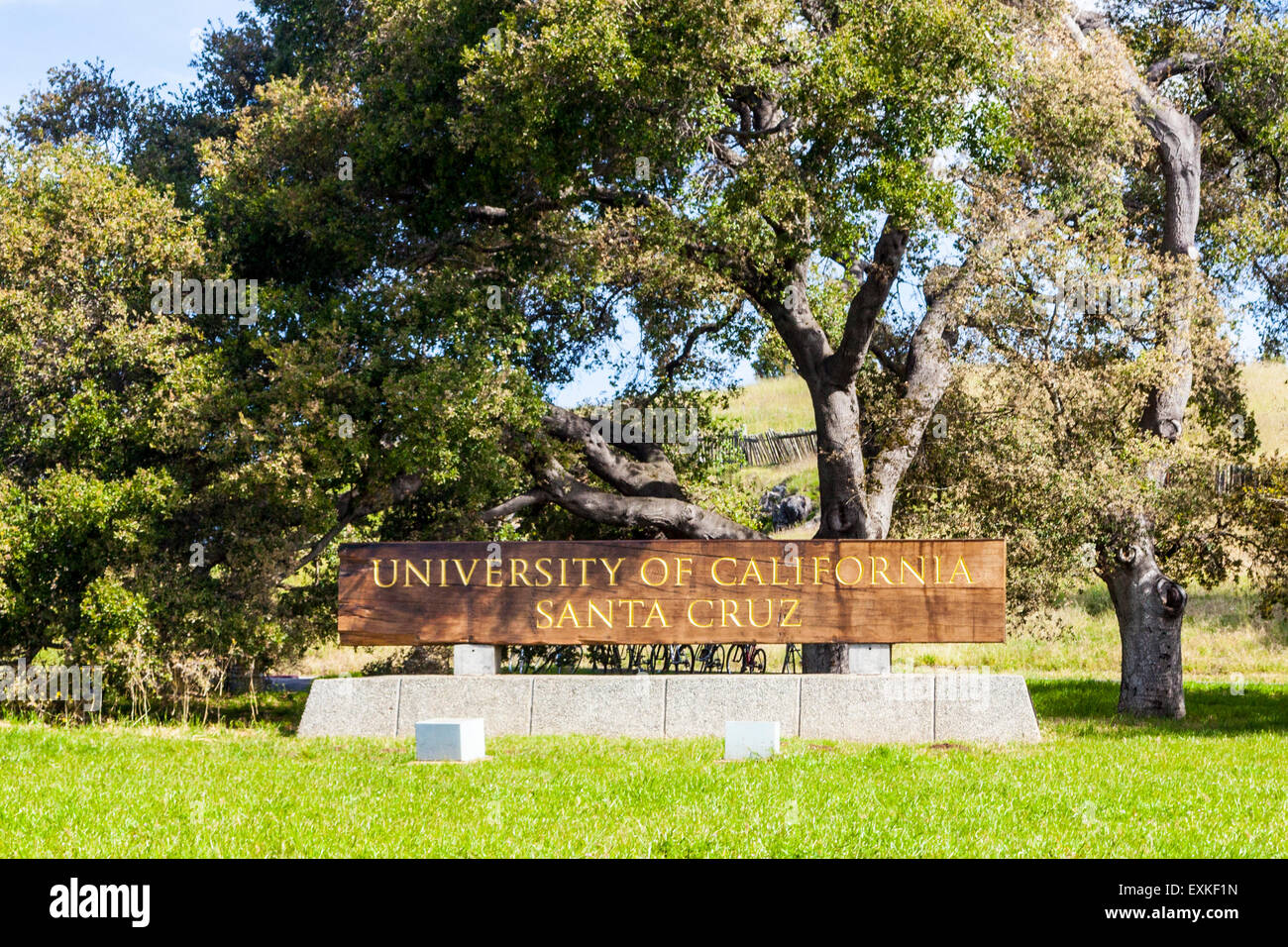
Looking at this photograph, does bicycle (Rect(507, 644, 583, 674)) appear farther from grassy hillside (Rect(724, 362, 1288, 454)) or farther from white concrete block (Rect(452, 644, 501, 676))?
grassy hillside (Rect(724, 362, 1288, 454))

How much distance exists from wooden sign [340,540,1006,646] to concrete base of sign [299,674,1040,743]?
55 centimetres

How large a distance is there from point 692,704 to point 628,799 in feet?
18.0

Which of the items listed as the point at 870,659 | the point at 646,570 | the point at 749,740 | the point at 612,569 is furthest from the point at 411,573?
the point at 870,659

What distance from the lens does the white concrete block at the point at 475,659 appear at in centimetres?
1499

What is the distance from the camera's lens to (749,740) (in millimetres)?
11672

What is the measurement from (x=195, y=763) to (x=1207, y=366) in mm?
17642

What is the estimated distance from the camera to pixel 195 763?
11.3m

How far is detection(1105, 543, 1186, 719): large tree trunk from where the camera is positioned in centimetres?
1927

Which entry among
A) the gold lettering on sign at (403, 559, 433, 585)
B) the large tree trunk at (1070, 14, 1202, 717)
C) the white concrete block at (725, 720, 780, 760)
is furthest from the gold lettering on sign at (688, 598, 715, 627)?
the large tree trunk at (1070, 14, 1202, 717)

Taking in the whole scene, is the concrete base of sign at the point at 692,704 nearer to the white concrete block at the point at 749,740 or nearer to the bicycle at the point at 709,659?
the white concrete block at the point at 749,740

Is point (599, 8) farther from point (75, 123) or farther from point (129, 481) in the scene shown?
point (75, 123)

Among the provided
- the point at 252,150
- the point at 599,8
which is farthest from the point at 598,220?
the point at 252,150

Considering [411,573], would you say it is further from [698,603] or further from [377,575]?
[698,603]

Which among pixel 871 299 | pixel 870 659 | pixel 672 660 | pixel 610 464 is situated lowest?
pixel 672 660
